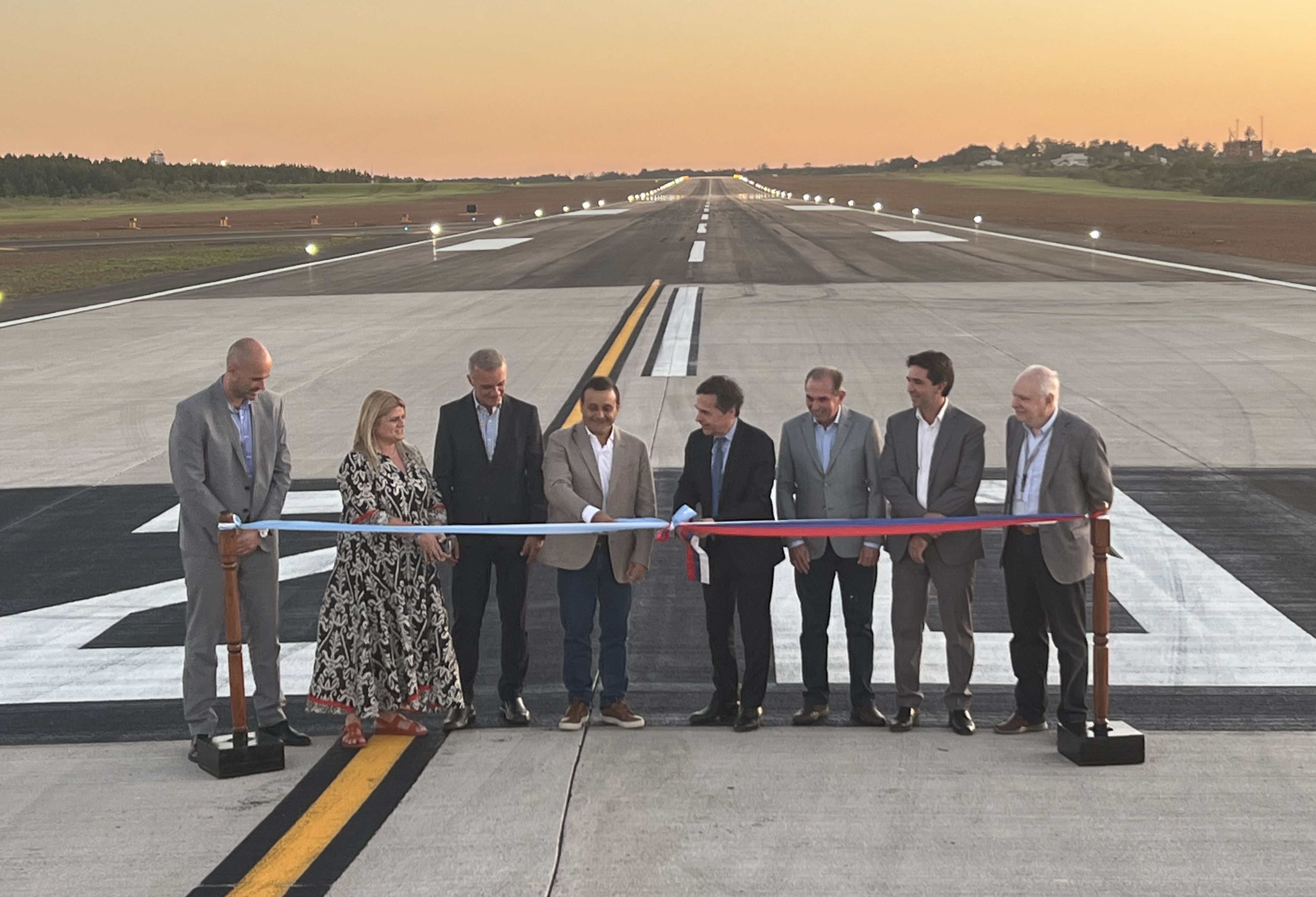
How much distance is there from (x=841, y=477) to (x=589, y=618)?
58.2 inches

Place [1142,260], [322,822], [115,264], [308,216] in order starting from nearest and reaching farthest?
[322,822], [1142,260], [115,264], [308,216]

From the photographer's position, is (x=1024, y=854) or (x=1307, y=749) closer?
(x=1024, y=854)

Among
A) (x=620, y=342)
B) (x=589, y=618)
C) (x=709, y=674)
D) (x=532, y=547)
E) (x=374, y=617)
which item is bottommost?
(x=709, y=674)

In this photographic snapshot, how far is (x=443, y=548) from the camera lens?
7.05 meters

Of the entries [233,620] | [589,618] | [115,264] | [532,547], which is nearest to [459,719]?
[589,618]

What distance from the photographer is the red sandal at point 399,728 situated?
267 inches

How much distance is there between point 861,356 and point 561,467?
1358 cm

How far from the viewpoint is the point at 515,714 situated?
6941mm

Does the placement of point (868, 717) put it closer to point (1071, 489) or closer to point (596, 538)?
point (1071, 489)

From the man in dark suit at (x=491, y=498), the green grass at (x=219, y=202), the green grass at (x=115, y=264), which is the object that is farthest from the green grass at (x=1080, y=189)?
the man in dark suit at (x=491, y=498)

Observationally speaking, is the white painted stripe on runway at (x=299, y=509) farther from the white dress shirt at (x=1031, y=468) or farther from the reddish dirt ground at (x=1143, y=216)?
the reddish dirt ground at (x=1143, y=216)

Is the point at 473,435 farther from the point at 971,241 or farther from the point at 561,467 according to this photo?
the point at 971,241

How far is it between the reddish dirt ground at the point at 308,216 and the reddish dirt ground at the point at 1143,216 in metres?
25.0

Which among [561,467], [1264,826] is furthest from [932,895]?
[561,467]
